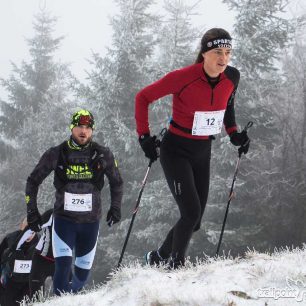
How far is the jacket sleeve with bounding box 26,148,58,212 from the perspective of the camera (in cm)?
495

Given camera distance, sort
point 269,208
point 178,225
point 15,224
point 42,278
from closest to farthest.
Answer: point 178,225, point 42,278, point 269,208, point 15,224

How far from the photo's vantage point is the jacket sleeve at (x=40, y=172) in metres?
4.95

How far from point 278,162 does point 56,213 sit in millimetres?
18927

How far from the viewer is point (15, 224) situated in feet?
88.7

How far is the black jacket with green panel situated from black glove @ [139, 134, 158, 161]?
68cm

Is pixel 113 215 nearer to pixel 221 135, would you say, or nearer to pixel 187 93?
pixel 187 93

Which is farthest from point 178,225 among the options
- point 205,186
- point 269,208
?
point 269,208

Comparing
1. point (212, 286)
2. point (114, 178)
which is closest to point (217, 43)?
point (114, 178)

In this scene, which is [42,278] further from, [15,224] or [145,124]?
[15,224]

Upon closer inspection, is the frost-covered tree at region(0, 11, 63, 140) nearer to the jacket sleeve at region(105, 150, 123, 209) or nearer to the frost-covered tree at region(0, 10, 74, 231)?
the frost-covered tree at region(0, 10, 74, 231)

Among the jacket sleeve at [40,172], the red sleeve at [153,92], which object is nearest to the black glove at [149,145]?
the red sleeve at [153,92]

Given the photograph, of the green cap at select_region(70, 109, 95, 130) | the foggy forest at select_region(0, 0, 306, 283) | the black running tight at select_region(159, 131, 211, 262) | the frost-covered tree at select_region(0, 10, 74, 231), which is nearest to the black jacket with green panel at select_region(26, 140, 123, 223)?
the green cap at select_region(70, 109, 95, 130)

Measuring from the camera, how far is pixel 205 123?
471cm

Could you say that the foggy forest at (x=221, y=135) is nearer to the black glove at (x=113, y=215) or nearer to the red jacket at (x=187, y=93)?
the black glove at (x=113, y=215)
